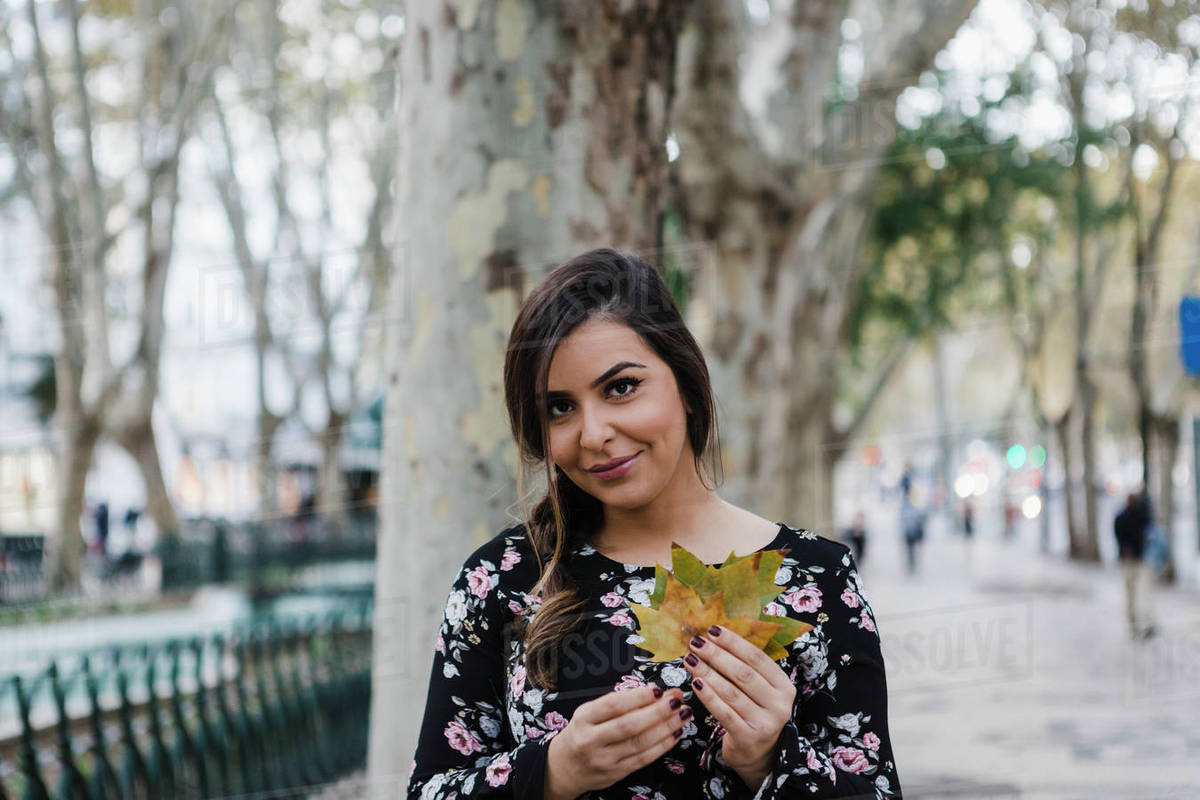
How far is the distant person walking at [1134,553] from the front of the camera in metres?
13.7

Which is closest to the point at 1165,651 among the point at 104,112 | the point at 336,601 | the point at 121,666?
the point at 336,601

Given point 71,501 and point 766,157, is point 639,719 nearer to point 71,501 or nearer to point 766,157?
point 766,157

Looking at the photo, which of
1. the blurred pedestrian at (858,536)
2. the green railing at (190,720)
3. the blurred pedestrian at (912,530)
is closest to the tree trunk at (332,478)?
the blurred pedestrian at (858,536)

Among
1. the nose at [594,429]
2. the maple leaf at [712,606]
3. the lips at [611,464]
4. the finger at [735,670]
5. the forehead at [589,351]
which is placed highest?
the forehead at [589,351]

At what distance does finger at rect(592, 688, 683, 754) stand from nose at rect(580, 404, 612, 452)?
0.40 meters

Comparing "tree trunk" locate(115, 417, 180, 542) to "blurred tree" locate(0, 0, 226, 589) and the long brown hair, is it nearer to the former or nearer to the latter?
"blurred tree" locate(0, 0, 226, 589)

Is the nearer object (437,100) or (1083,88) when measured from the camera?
(437,100)

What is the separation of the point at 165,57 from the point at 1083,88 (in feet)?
36.6

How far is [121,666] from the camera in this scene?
15.0 ft

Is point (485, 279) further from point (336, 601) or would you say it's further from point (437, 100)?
point (336, 601)

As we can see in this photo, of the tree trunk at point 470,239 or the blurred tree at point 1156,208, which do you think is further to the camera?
the blurred tree at point 1156,208

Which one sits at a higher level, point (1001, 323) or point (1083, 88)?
point (1083, 88)

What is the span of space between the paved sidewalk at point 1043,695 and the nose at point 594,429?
486mm

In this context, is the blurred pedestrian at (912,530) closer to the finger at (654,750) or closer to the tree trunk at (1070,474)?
the tree trunk at (1070,474)
